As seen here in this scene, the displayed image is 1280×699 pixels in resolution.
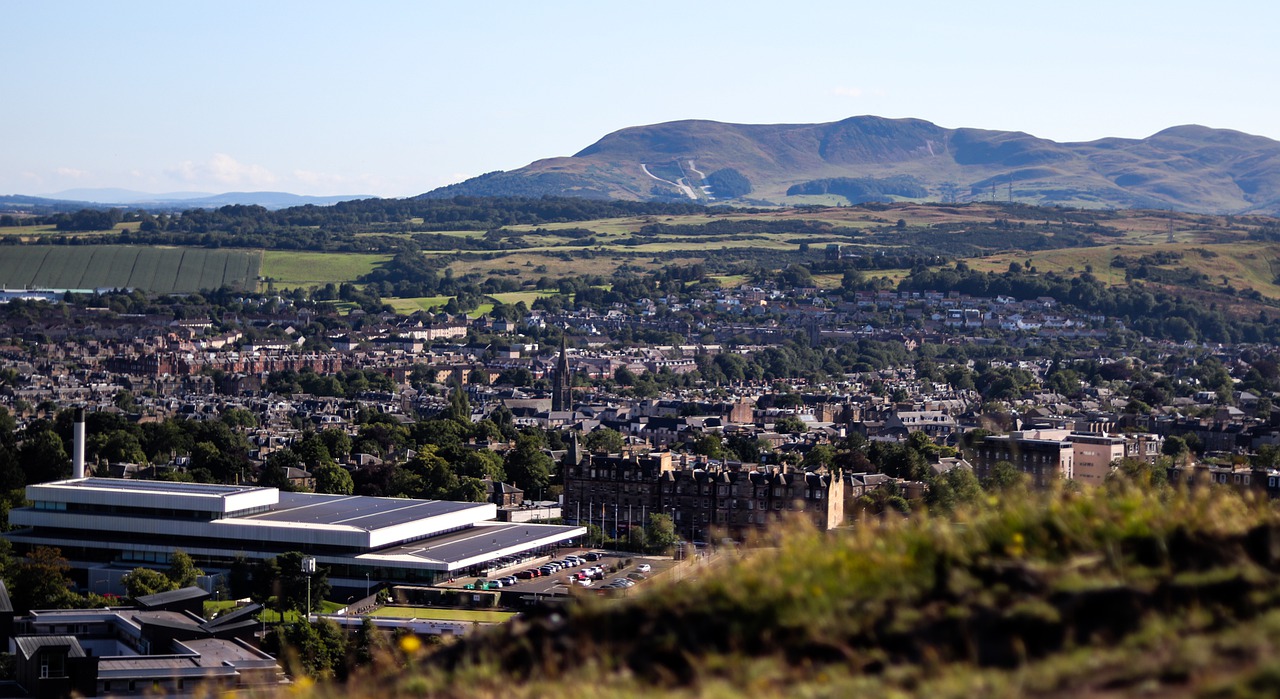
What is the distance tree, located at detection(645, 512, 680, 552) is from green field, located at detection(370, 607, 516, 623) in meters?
16.2

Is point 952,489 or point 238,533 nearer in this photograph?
point 238,533

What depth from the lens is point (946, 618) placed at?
1368 centimetres

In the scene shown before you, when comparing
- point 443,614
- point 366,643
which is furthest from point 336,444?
point 366,643

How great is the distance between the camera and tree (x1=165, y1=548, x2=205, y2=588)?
6300cm

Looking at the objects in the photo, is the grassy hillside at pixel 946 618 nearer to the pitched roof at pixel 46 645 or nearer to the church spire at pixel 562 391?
the pitched roof at pixel 46 645

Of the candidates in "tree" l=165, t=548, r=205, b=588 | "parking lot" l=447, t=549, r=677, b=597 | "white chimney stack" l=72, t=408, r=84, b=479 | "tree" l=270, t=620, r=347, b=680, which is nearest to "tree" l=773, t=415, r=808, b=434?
"parking lot" l=447, t=549, r=677, b=597

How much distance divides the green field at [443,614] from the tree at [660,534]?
16247 millimetres

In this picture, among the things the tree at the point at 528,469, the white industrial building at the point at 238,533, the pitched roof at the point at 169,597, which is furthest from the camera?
the tree at the point at 528,469

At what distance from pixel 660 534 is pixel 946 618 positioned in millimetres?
61452

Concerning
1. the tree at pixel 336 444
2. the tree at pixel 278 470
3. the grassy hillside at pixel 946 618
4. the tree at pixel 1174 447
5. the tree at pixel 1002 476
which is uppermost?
the grassy hillside at pixel 946 618

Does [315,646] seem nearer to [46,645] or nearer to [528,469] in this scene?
[46,645]

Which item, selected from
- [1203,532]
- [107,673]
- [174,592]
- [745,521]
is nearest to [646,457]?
[745,521]

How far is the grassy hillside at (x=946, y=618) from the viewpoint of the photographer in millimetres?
12422

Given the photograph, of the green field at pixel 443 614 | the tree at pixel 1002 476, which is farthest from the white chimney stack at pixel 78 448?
the tree at pixel 1002 476
